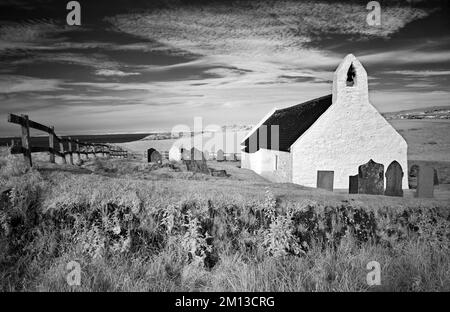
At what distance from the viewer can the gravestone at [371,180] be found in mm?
10984

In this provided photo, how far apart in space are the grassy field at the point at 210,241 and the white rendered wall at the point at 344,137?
11.8 meters

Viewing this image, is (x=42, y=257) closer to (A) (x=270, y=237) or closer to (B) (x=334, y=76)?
(A) (x=270, y=237)

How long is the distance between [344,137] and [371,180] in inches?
266

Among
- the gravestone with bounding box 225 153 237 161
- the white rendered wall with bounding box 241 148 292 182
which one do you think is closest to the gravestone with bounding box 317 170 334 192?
the white rendered wall with bounding box 241 148 292 182

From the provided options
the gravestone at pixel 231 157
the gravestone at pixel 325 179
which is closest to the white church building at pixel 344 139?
the gravestone at pixel 325 179

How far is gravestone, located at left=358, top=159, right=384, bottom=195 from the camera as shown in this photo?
10984 mm

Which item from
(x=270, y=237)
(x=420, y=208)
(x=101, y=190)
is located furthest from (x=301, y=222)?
(x=101, y=190)

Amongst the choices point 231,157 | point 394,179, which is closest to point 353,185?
point 394,179

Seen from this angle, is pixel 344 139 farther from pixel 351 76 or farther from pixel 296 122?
pixel 296 122

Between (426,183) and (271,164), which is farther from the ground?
(271,164)

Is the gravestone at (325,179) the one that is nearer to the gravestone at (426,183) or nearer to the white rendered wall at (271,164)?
the gravestone at (426,183)

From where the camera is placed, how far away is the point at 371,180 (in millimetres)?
10992

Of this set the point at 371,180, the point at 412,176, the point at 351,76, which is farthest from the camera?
the point at 412,176

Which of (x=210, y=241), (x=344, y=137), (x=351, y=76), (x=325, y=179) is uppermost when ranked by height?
(x=351, y=76)
